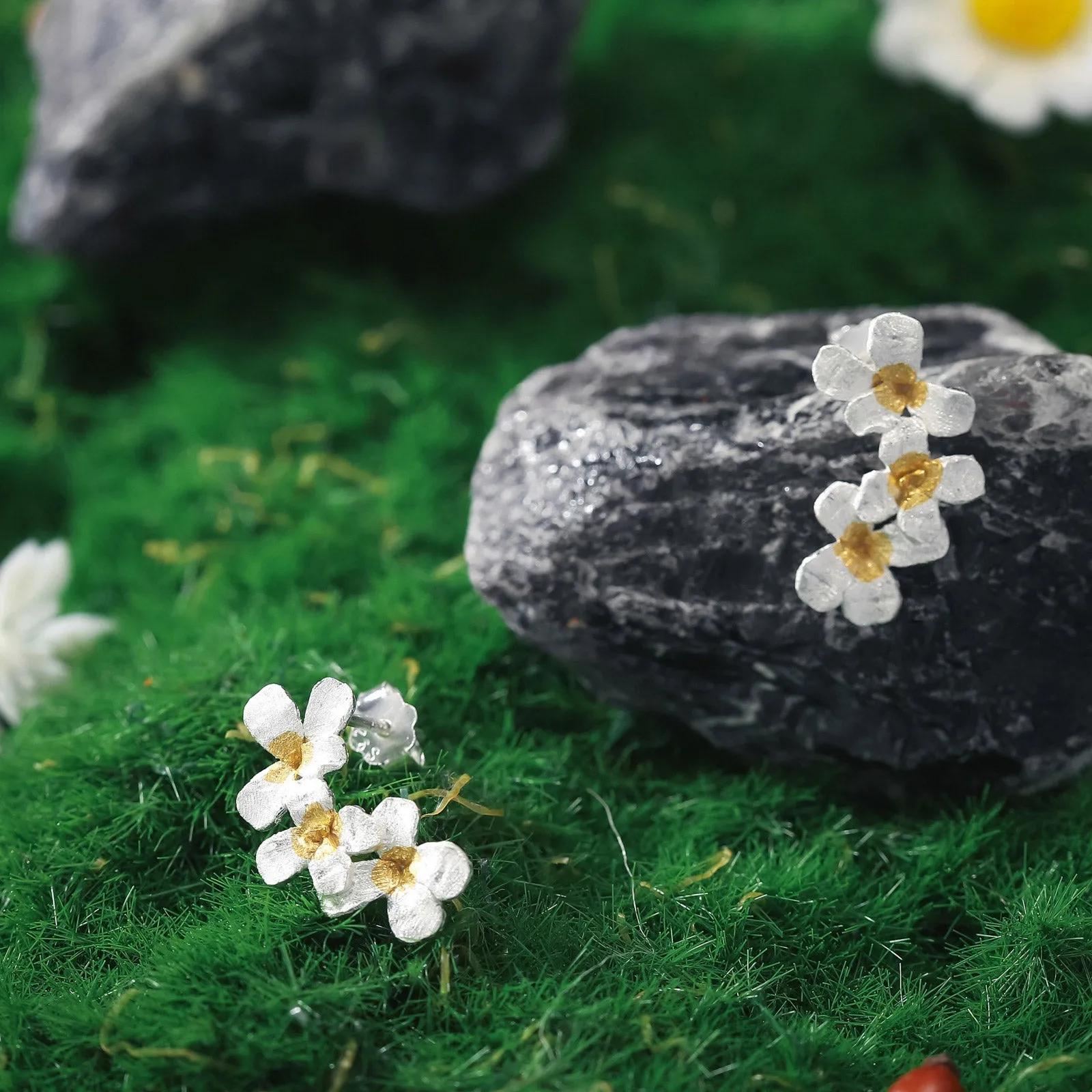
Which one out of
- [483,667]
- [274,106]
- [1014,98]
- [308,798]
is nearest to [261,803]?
[308,798]

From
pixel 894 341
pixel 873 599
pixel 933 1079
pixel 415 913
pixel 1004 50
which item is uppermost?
pixel 894 341

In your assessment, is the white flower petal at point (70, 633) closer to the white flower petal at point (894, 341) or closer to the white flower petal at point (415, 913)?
the white flower petal at point (415, 913)

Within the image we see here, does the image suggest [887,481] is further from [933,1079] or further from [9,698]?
[9,698]

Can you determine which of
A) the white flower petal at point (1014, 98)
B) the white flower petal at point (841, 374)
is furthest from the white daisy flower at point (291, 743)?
the white flower petal at point (1014, 98)

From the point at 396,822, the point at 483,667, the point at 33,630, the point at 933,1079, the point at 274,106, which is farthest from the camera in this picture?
the point at 274,106

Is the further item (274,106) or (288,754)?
(274,106)

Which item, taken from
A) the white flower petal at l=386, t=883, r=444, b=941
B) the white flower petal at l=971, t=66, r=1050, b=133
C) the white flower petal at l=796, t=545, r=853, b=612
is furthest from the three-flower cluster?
the white flower petal at l=971, t=66, r=1050, b=133
